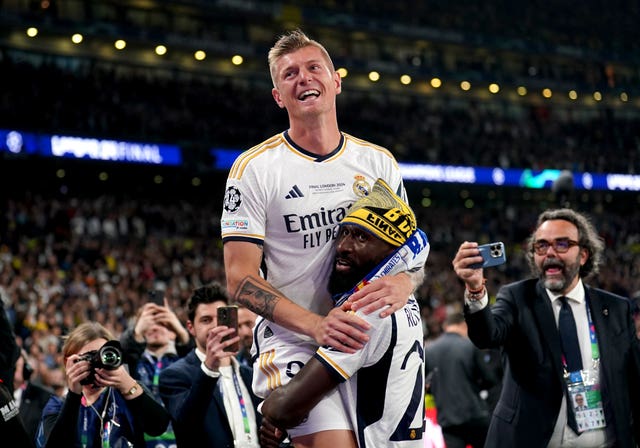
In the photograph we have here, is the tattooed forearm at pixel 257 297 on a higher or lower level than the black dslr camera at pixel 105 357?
higher

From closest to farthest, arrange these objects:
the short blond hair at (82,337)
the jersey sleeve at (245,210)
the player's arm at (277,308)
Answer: the player's arm at (277,308) < the jersey sleeve at (245,210) < the short blond hair at (82,337)

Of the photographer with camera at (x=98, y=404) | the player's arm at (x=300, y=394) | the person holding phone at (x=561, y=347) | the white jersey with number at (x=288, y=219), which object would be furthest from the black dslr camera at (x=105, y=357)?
the person holding phone at (x=561, y=347)

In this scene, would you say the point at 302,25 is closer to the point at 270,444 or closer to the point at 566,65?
the point at 566,65

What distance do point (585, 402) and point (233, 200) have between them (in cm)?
229

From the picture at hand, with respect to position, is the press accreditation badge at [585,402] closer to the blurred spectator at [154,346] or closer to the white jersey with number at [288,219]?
the white jersey with number at [288,219]

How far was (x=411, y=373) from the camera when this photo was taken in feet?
11.1

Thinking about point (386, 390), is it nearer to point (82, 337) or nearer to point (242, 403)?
point (242, 403)

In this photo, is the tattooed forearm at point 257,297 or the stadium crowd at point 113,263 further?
the stadium crowd at point 113,263

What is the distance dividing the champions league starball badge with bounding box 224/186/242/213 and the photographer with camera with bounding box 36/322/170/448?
1190mm

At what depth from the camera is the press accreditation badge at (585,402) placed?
4570mm

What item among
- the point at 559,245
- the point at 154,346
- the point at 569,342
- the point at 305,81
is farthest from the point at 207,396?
the point at 559,245

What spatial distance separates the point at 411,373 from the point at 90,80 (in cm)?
2656

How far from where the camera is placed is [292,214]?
11.7ft

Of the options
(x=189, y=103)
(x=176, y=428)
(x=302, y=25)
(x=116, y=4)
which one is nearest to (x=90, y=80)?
(x=189, y=103)
